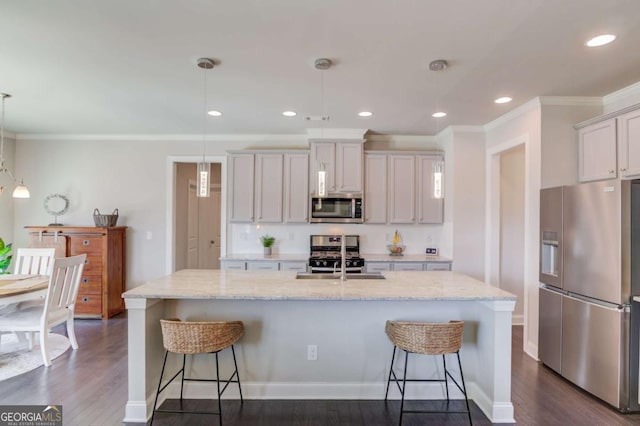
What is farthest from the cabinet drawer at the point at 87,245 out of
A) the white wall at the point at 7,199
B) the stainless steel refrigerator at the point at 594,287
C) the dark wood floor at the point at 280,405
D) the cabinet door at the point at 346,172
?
the stainless steel refrigerator at the point at 594,287

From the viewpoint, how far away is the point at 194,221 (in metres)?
6.23

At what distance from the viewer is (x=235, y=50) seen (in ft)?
7.93

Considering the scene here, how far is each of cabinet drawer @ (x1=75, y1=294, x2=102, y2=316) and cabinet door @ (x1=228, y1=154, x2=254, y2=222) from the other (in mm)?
2069

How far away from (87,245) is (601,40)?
5729mm

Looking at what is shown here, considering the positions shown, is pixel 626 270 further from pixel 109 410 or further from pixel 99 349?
pixel 99 349

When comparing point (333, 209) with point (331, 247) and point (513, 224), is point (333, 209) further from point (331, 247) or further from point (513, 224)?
point (513, 224)

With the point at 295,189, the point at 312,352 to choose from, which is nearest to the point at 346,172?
the point at 295,189

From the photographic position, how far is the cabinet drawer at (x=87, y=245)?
4422 mm

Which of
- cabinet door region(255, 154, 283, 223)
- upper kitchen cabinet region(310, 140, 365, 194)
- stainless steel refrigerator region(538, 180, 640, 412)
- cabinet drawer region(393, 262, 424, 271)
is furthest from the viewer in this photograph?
cabinet door region(255, 154, 283, 223)

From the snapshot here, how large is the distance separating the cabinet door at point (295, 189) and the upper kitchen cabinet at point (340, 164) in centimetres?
16

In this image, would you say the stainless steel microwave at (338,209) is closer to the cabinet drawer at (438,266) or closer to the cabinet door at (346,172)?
the cabinet door at (346,172)

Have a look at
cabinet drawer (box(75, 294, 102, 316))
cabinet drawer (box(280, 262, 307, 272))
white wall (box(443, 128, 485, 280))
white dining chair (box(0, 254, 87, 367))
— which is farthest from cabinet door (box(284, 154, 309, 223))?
cabinet drawer (box(75, 294, 102, 316))

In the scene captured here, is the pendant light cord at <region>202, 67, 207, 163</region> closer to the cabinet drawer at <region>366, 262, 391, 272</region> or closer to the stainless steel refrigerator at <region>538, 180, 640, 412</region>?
the cabinet drawer at <region>366, 262, 391, 272</region>

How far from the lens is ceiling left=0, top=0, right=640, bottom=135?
194 centimetres
